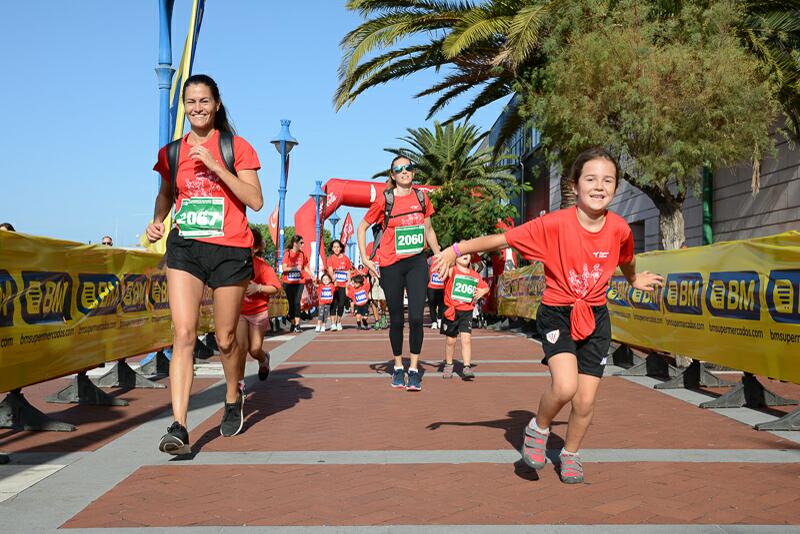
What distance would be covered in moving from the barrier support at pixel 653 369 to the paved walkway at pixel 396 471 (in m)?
1.85

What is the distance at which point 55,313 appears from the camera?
249 inches

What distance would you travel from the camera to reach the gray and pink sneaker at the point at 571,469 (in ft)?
14.2

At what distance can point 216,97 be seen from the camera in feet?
17.2

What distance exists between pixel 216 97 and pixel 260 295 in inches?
116

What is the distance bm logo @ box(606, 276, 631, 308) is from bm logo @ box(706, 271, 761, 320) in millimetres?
2569

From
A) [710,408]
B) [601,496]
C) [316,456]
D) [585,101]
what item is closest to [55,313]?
[316,456]

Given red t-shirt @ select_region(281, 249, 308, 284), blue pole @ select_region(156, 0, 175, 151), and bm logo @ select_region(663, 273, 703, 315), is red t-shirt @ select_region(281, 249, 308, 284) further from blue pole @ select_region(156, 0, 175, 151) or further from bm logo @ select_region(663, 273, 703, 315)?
bm logo @ select_region(663, 273, 703, 315)

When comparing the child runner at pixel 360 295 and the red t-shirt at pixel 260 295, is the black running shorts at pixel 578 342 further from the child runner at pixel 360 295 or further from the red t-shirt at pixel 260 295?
the child runner at pixel 360 295

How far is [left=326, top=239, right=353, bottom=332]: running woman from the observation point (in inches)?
760

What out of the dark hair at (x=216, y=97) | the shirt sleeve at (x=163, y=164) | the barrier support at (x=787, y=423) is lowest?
the barrier support at (x=787, y=423)

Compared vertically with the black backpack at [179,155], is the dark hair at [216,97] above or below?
above

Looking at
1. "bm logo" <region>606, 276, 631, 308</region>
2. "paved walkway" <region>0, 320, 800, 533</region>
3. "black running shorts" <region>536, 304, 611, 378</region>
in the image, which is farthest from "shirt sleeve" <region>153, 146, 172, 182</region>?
"bm logo" <region>606, 276, 631, 308</region>

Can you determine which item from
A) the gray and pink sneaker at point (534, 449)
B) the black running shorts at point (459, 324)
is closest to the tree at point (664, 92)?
the black running shorts at point (459, 324)

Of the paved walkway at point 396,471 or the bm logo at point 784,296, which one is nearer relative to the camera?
the paved walkway at point 396,471
